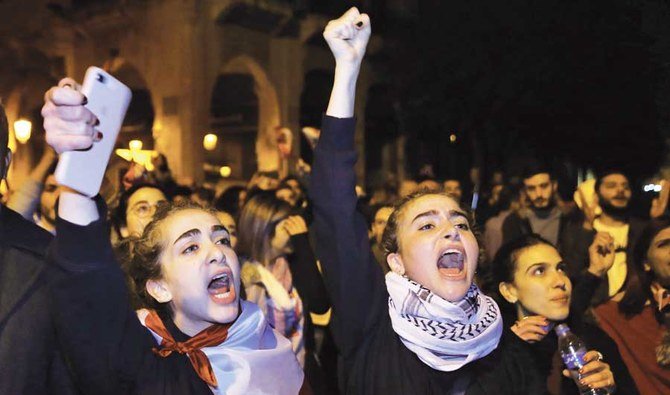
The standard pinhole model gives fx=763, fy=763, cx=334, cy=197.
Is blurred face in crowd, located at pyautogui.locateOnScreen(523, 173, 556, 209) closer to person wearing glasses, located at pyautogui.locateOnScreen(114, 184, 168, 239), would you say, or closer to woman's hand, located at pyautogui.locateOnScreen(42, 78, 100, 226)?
person wearing glasses, located at pyautogui.locateOnScreen(114, 184, 168, 239)

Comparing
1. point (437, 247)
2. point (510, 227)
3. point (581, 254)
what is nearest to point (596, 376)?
point (437, 247)

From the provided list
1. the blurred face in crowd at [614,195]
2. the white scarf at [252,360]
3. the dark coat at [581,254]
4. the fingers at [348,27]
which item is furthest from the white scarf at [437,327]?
the blurred face in crowd at [614,195]

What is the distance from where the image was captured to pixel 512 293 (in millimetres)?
3605

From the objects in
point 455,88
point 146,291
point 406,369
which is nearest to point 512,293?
point 406,369

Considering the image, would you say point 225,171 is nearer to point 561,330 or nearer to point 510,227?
point 510,227

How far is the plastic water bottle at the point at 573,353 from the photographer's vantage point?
300 cm

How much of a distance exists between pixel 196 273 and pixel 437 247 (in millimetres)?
862

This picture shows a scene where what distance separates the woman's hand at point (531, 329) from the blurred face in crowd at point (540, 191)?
12.9 feet

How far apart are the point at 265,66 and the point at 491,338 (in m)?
15.0

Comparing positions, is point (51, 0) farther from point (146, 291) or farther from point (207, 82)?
point (146, 291)

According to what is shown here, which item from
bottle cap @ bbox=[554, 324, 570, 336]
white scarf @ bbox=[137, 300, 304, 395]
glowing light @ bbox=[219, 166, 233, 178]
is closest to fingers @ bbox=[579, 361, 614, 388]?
bottle cap @ bbox=[554, 324, 570, 336]

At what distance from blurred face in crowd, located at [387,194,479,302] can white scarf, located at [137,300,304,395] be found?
21.0 inches

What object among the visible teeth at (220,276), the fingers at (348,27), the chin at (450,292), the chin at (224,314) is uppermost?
the fingers at (348,27)

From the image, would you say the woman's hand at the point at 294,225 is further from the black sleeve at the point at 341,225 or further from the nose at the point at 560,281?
the black sleeve at the point at 341,225
